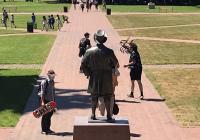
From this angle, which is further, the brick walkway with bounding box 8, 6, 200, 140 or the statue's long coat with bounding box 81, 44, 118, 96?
the brick walkway with bounding box 8, 6, 200, 140

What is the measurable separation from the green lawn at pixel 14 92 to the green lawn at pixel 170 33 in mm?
17931

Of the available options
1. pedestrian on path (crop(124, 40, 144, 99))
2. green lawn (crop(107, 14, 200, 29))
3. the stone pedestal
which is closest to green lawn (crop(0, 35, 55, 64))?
pedestrian on path (crop(124, 40, 144, 99))

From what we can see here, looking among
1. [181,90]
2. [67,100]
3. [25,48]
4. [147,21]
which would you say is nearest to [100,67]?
[67,100]

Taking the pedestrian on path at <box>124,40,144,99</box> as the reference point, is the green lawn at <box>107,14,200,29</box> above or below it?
below

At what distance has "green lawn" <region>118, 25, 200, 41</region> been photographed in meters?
39.5

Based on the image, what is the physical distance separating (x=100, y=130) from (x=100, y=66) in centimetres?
135

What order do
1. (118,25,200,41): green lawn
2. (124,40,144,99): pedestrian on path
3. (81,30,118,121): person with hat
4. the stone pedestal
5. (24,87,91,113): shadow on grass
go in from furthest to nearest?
1. (118,25,200,41): green lawn
2. (124,40,144,99): pedestrian on path
3. (24,87,91,113): shadow on grass
4. the stone pedestal
5. (81,30,118,121): person with hat

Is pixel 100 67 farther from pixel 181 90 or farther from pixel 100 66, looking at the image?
pixel 181 90

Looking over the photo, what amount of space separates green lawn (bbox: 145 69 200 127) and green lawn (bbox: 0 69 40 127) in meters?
4.79

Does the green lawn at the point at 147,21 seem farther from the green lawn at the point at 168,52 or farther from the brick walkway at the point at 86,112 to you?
the brick walkway at the point at 86,112

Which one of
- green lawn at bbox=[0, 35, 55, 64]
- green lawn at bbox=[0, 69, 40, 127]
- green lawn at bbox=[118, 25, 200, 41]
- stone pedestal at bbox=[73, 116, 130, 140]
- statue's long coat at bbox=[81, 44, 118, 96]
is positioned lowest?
green lawn at bbox=[118, 25, 200, 41]

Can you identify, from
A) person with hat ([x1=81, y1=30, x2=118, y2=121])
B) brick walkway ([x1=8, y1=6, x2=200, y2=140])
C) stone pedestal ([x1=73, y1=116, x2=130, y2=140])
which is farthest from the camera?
brick walkway ([x1=8, y1=6, x2=200, y2=140])

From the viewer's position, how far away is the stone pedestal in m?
11.1

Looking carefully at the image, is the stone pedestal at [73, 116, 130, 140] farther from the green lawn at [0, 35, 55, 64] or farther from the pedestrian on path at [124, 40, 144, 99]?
the green lawn at [0, 35, 55, 64]
